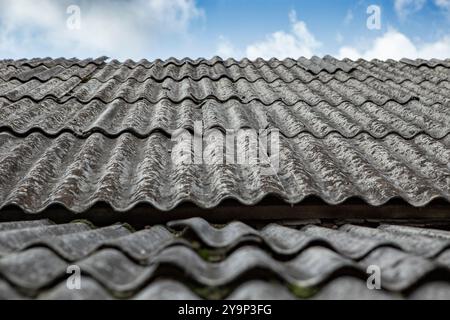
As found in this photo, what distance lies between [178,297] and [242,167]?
124 cm

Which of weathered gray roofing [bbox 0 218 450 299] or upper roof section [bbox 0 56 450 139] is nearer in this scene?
weathered gray roofing [bbox 0 218 450 299]

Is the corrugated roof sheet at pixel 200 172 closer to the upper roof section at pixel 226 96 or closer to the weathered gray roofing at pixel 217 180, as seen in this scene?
the weathered gray roofing at pixel 217 180

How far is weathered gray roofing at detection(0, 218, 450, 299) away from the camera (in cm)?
115

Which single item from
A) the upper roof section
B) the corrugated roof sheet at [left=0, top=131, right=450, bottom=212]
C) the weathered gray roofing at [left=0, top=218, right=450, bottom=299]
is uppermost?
the upper roof section

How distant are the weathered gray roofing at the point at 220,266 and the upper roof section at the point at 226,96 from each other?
1396 mm

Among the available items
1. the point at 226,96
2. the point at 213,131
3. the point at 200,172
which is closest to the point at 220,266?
the point at 200,172

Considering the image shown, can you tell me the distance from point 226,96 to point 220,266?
8.37 feet

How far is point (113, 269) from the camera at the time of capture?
4.16ft

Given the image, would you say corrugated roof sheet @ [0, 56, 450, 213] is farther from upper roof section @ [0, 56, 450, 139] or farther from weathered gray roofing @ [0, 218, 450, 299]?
weathered gray roofing @ [0, 218, 450, 299]

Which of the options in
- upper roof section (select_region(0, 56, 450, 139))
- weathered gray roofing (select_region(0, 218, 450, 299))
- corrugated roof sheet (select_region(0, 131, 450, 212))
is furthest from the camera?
upper roof section (select_region(0, 56, 450, 139))

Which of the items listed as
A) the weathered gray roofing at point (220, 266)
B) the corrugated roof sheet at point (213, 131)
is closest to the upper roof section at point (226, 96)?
the corrugated roof sheet at point (213, 131)

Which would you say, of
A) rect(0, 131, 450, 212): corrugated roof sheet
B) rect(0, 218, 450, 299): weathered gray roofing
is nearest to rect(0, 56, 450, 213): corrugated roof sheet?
rect(0, 131, 450, 212): corrugated roof sheet

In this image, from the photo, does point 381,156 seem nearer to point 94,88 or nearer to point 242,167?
point 242,167

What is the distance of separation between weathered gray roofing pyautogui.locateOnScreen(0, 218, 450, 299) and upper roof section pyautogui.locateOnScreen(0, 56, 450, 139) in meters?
1.40
